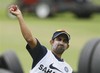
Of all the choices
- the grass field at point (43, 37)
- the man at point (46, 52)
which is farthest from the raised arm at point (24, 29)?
the grass field at point (43, 37)

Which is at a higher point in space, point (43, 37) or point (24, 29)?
point (24, 29)

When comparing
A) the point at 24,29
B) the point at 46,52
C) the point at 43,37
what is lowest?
the point at 43,37

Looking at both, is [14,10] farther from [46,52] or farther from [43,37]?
[43,37]

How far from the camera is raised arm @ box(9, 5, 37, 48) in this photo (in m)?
1.86

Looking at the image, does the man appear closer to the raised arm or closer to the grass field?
the raised arm

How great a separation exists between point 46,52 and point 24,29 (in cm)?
13

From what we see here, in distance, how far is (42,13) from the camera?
27453mm

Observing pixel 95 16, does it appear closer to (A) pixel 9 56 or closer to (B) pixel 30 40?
(A) pixel 9 56

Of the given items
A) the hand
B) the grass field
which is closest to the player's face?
the hand

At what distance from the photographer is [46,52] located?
1938 millimetres

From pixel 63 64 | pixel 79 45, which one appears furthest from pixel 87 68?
pixel 79 45

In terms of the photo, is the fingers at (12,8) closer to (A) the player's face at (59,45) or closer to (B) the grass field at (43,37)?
(A) the player's face at (59,45)

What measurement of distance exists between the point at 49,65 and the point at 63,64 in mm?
66

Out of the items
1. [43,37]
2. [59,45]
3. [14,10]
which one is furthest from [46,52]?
[43,37]
